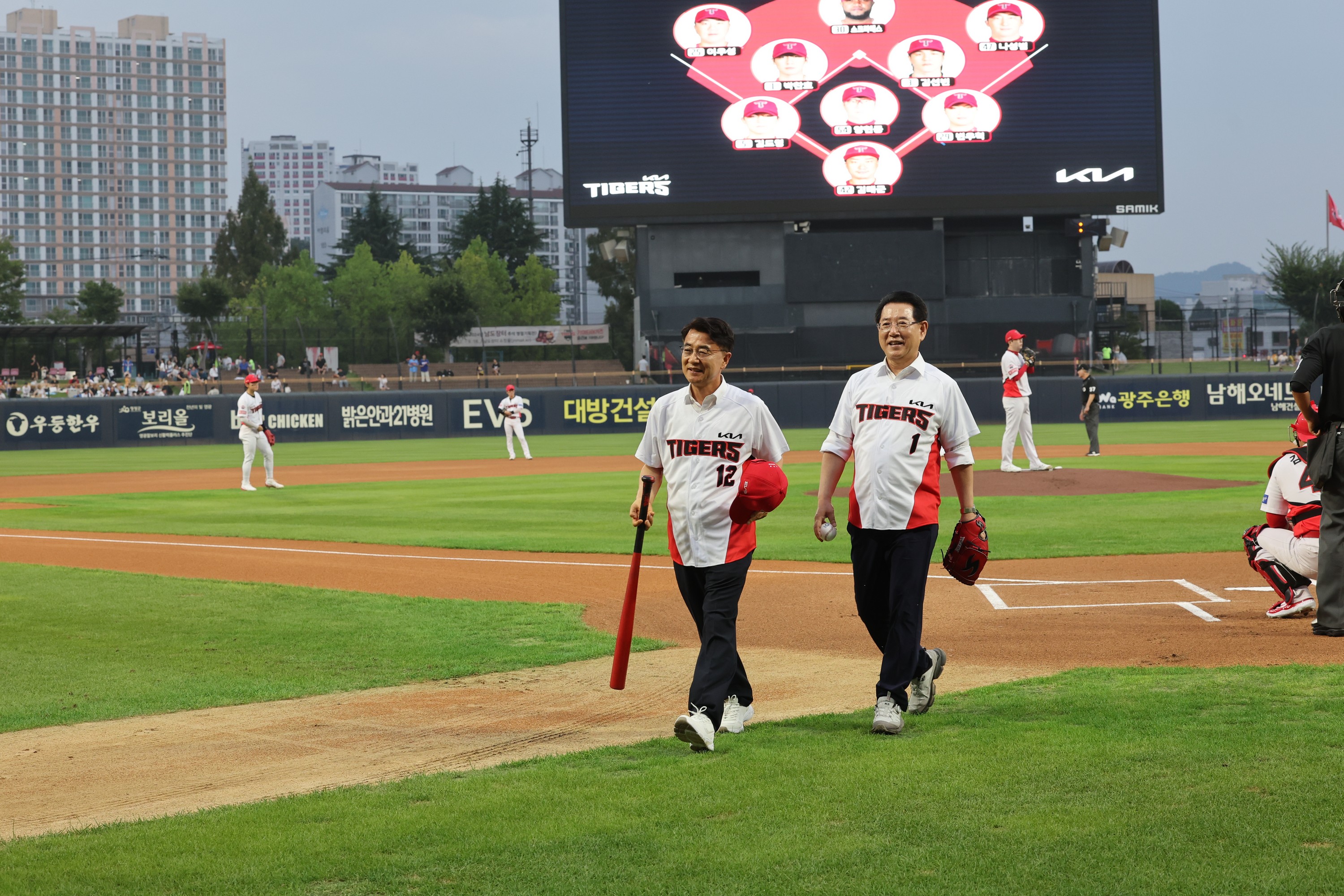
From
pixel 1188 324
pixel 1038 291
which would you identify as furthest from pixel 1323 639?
pixel 1188 324

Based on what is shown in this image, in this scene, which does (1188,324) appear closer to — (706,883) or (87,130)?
(706,883)

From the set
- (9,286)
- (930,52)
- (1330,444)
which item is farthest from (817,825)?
(9,286)

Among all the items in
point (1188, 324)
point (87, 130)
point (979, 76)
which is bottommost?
point (1188, 324)

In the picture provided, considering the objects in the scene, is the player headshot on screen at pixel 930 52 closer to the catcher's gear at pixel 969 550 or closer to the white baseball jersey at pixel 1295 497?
the white baseball jersey at pixel 1295 497

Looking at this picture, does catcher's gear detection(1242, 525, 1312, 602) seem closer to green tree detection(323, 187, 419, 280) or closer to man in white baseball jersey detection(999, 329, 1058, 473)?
man in white baseball jersey detection(999, 329, 1058, 473)

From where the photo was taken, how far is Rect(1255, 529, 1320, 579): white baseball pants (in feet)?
26.8

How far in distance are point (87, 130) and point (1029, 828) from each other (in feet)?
691

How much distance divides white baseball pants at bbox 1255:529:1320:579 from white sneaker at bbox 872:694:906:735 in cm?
A: 413

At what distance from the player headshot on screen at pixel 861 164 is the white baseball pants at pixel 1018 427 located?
22.8 metres

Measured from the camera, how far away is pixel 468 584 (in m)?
11.5

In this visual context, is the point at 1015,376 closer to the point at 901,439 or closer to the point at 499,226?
the point at 901,439

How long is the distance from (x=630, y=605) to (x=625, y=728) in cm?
69

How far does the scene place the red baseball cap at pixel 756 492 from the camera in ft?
18.3

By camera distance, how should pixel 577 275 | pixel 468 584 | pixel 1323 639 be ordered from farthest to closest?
pixel 577 275 < pixel 468 584 < pixel 1323 639
